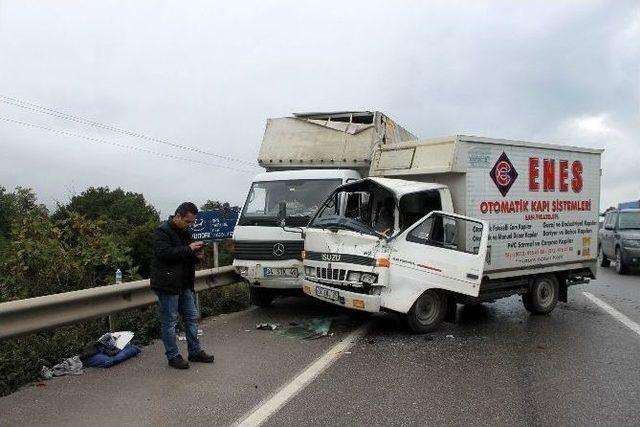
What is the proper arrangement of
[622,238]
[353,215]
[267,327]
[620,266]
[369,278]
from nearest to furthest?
[369,278], [267,327], [353,215], [622,238], [620,266]

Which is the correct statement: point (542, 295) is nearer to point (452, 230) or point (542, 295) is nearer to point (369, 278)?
point (452, 230)

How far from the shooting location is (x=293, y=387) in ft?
17.6

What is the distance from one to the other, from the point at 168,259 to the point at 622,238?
15372 millimetres

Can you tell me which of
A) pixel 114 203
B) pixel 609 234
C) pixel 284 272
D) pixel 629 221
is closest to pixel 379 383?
pixel 284 272

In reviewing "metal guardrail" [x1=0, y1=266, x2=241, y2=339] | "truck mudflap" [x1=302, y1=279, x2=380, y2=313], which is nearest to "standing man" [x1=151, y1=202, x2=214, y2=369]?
"metal guardrail" [x1=0, y1=266, x2=241, y2=339]

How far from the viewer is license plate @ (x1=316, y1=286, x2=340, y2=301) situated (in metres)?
7.80

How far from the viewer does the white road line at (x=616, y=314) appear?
27.7ft

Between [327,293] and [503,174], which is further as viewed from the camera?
[503,174]

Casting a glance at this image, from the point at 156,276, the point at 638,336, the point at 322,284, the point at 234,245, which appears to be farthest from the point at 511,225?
the point at 156,276

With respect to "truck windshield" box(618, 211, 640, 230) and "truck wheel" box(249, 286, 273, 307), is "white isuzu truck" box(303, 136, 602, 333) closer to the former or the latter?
"truck wheel" box(249, 286, 273, 307)

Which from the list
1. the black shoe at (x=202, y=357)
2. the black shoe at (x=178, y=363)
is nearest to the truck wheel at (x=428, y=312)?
the black shoe at (x=202, y=357)

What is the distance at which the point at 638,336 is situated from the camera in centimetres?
778

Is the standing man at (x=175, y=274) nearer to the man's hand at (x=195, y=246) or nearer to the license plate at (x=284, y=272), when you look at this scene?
the man's hand at (x=195, y=246)

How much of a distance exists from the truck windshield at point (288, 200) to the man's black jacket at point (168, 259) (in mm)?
3042
